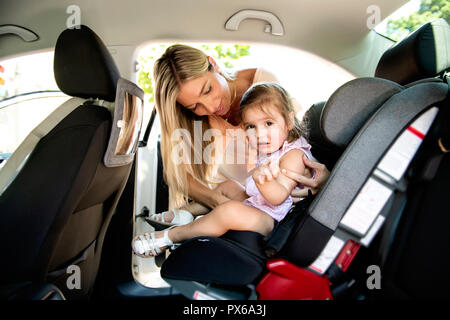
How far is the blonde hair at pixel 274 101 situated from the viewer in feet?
4.13

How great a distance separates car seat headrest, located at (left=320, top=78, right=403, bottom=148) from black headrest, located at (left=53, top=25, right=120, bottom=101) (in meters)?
0.81

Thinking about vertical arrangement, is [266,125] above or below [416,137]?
below

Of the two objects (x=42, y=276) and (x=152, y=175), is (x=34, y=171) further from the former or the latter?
(x=152, y=175)

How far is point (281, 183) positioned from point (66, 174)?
0.74 m

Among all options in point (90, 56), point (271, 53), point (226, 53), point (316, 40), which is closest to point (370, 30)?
point (316, 40)

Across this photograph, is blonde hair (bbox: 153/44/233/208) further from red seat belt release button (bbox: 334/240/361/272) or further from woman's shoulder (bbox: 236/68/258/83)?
red seat belt release button (bbox: 334/240/361/272)

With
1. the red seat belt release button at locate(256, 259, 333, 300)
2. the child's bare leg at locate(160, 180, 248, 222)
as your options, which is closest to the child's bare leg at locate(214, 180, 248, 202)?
the child's bare leg at locate(160, 180, 248, 222)

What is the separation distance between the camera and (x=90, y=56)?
1.13 metres

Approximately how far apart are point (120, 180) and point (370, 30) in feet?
4.91

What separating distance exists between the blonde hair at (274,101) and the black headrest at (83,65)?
1.80 ft

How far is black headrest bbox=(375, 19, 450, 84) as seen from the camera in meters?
1.04

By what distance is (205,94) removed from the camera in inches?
56.1

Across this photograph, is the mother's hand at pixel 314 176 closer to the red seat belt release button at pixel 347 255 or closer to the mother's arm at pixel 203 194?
the red seat belt release button at pixel 347 255

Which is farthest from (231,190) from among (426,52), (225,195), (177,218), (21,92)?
(21,92)
